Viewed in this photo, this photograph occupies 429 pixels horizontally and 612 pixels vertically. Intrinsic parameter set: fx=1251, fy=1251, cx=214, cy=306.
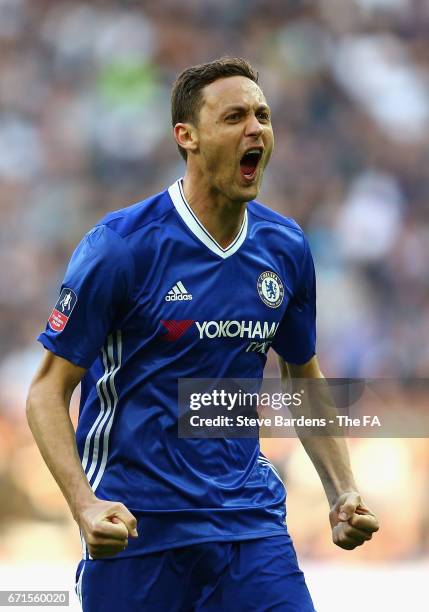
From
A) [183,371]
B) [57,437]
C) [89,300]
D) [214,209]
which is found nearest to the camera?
[57,437]

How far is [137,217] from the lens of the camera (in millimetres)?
3746

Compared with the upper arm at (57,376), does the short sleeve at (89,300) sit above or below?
above

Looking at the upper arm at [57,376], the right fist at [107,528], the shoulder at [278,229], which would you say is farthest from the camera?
the shoulder at [278,229]

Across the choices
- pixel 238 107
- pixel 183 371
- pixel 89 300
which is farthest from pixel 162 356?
pixel 238 107

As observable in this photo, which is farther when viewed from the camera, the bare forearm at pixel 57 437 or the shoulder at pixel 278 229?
the shoulder at pixel 278 229

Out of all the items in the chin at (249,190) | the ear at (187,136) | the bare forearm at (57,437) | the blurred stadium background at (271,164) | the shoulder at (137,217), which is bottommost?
the bare forearm at (57,437)

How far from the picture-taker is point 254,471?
12.6ft

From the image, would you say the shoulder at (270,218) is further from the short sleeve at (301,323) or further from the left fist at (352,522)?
the left fist at (352,522)

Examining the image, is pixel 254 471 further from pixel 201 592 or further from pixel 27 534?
pixel 27 534

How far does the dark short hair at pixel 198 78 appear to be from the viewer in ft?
12.7

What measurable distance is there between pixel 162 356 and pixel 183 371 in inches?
3.0

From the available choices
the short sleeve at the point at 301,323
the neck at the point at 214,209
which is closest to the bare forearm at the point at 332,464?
the short sleeve at the point at 301,323

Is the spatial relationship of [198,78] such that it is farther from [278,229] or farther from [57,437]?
[57,437]

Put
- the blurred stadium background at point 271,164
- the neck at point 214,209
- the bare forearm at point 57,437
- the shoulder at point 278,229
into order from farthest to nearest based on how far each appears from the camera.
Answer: the blurred stadium background at point 271,164, the shoulder at point 278,229, the neck at point 214,209, the bare forearm at point 57,437
